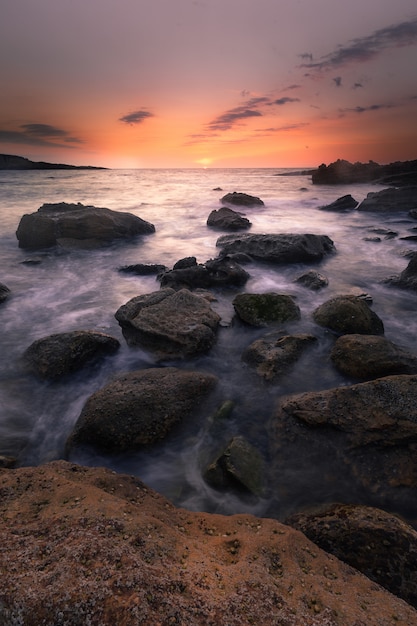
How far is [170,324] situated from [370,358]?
3638 millimetres

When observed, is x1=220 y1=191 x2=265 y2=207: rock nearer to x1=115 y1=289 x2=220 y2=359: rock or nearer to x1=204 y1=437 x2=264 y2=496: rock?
x1=115 y1=289 x2=220 y2=359: rock

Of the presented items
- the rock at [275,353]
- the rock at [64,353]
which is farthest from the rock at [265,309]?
the rock at [64,353]

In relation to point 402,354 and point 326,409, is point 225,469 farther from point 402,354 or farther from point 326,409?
point 402,354

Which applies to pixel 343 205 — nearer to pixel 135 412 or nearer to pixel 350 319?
pixel 350 319

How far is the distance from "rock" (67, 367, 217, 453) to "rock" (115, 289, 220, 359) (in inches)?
48.1

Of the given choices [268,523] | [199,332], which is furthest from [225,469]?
[199,332]

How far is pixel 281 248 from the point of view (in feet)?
41.6

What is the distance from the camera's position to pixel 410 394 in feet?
14.9

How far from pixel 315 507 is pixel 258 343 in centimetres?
326

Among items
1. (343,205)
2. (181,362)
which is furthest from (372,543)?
(343,205)

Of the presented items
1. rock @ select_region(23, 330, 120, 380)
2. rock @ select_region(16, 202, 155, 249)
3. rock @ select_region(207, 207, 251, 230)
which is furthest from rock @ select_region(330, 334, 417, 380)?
rock @ select_region(207, 207, 251, 230)

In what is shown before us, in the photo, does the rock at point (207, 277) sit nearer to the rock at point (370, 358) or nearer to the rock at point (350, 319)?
the rock at point (350, 319)

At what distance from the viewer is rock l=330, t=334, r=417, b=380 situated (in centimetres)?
560

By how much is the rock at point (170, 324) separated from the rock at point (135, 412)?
1223 millimetres
